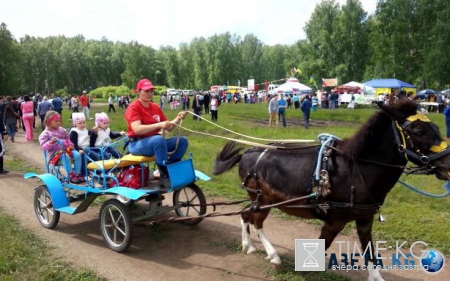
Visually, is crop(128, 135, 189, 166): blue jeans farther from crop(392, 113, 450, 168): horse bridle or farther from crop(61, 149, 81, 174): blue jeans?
crop(392, 113, 450, 168): horse bridle

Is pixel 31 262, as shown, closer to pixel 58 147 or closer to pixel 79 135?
pixel 58 147

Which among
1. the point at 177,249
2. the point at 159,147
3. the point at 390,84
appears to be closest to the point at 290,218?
the point at 177,249

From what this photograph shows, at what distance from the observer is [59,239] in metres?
5.79

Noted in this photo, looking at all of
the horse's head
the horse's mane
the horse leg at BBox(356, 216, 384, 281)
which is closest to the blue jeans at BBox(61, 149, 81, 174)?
the horse's mane

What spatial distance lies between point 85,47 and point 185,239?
98.8 meters

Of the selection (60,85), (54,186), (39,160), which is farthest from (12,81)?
(54,186)

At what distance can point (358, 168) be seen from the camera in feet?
13.1

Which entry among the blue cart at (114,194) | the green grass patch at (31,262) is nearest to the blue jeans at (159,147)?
the blue cart at (114,194)

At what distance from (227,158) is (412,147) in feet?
8.55

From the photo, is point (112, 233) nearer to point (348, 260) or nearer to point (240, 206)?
point (240, 206)

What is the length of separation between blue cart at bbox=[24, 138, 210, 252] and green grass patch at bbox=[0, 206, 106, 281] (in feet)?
1.98

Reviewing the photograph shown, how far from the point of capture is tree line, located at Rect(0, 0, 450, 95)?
3735cm

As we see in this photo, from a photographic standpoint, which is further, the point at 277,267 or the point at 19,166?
the point at 19,166

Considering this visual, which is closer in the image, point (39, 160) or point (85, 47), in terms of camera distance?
point (39, 160)
